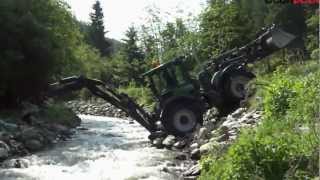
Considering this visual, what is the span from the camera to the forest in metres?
6.52

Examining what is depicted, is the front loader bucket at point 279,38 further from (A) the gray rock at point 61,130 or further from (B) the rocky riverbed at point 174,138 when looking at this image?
(A) the gray rock at point 61,130

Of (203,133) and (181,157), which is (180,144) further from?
(181,157)

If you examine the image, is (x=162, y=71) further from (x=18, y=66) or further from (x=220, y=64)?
(x=18, y=66)

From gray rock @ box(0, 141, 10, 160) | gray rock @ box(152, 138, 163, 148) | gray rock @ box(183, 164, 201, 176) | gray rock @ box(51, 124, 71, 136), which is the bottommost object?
gray rock @ box(183, 164, 201, 176)

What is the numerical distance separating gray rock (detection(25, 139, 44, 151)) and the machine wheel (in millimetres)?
5902

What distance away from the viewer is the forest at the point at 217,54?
6.52 m

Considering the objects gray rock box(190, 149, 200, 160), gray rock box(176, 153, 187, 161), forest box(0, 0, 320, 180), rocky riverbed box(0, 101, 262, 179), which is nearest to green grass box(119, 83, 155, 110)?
forest box(0, 0, 320, 180)

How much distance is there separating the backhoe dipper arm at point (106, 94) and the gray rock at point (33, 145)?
1747 mm

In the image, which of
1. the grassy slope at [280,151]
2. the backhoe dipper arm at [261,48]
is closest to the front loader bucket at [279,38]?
the backhoe dipper arm at [261,48]

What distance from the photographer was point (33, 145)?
16.6 m

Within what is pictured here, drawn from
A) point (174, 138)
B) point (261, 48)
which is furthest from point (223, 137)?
point (261, 48)

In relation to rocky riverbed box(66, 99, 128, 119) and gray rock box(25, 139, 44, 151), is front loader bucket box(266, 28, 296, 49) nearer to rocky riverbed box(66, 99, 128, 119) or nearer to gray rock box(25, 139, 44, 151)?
gray rock box(25, 139, 44, 151)

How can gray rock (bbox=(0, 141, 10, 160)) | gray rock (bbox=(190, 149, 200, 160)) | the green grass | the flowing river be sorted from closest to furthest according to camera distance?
1. the flowing river
2. gray rock (bbox=(190, 149, 200, 160))
3. gray rock (bbox=(0, 141, 10, 160))
4. the green grass

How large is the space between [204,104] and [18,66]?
9.23 metres
